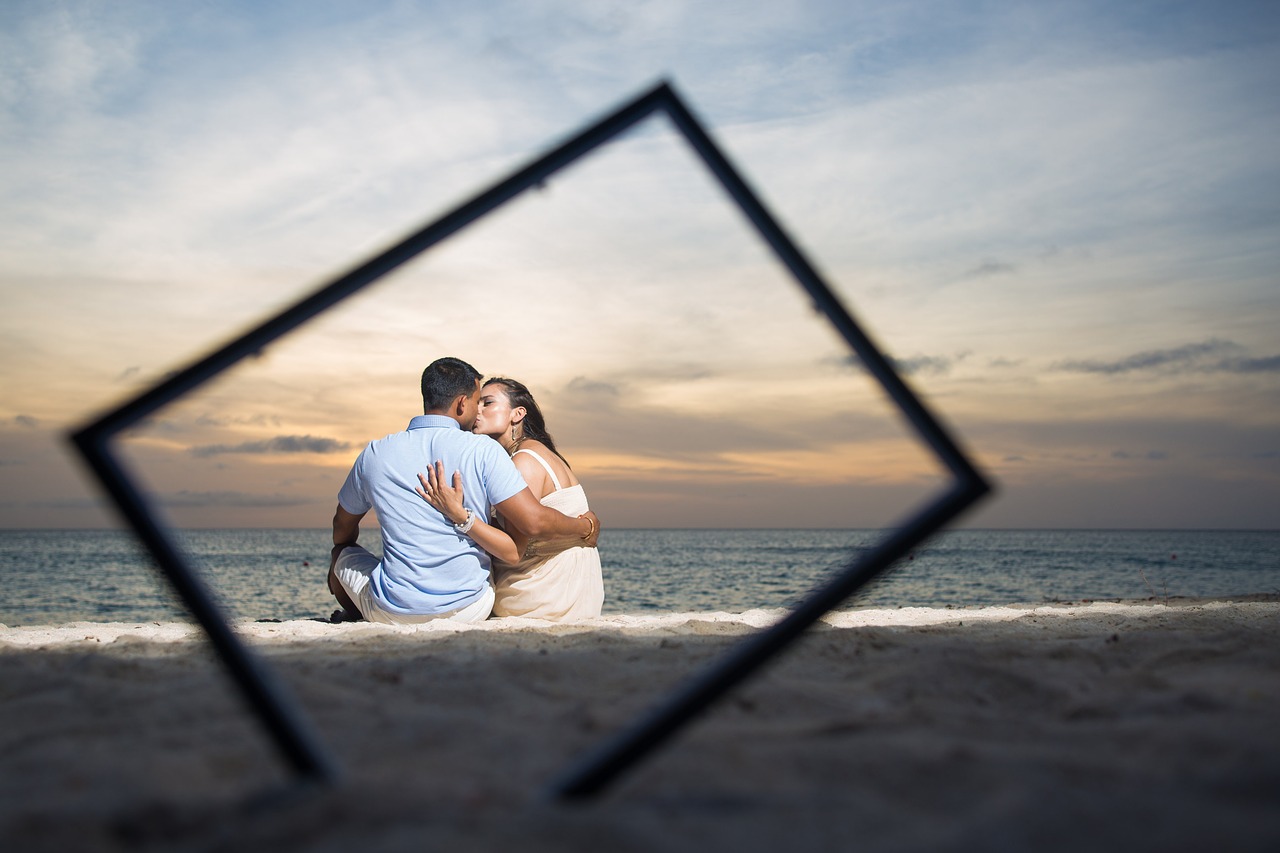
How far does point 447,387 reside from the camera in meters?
4.64

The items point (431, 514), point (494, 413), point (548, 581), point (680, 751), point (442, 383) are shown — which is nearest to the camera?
point (680, 751)

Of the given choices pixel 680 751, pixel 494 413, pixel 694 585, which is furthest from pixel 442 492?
pixel 694 585

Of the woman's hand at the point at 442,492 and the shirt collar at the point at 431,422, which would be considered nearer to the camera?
the woman's hand at the point at 442,492

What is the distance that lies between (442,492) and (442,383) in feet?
2.25

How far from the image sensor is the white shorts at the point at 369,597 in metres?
4.38

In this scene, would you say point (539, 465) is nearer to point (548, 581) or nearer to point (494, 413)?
point (494, 413)

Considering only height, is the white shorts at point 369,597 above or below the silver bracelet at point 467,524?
below

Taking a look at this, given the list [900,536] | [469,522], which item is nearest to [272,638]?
[469,522]

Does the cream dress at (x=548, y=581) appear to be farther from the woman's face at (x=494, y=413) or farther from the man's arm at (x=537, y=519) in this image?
the woman's face at (x=494, y=413)

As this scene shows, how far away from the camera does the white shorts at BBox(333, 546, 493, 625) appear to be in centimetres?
438

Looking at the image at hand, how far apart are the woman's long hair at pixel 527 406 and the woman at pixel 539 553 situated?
0.15 m

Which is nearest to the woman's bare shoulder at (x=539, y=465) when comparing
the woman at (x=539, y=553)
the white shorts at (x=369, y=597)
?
the woman at (x=539, y=553)

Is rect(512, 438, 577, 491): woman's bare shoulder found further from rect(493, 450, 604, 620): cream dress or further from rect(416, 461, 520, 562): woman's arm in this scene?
rect(416, 461, 520, 562): woman's arm

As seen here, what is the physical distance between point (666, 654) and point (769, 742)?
3.84ft
